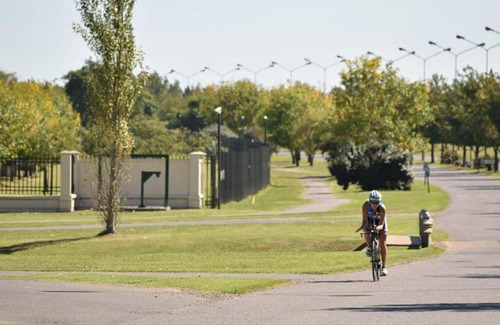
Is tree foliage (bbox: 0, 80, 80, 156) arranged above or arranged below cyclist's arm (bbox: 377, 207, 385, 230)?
above

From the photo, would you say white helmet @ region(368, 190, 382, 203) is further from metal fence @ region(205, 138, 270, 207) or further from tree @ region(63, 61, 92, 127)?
tree @ region(63, 61, 92, 127)

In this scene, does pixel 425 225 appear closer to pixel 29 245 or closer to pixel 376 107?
pixel 29 245

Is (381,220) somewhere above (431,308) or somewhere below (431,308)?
above

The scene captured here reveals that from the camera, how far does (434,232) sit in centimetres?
3638

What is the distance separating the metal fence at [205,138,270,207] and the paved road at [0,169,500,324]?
86.4 feet

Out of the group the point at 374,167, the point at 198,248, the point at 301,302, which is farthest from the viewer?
the point at 374,167

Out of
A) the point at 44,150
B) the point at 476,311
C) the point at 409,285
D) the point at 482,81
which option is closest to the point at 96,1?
the point at 409,285

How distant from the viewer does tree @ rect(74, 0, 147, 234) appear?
3288cm

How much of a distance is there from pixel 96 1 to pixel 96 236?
6.70 m

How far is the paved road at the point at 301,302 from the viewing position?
16.1 meters

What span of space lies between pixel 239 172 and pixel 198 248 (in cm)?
2424

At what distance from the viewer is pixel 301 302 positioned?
59.8 feet

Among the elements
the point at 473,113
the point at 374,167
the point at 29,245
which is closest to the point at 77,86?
the point at 473,113

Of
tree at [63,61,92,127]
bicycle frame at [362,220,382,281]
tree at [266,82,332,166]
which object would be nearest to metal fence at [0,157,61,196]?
bicycle frame at [362,220,382,281]
